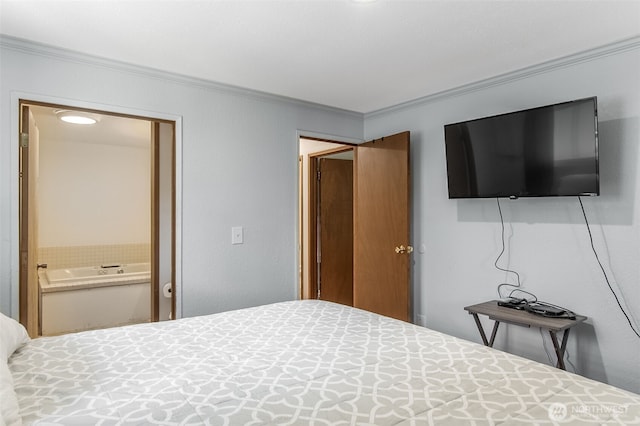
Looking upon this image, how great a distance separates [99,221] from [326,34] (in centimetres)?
440

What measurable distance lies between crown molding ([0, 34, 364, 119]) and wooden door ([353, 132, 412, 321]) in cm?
78

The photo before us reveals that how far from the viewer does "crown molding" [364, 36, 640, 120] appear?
2.30 meters

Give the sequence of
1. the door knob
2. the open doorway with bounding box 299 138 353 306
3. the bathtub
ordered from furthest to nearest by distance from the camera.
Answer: the open doorway with bounding box 299 138 353 306
the bathtub
the door knob

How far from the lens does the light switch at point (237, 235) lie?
10.1 feet

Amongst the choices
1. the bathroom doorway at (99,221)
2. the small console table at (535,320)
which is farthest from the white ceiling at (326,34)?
the small console table at (535,320)

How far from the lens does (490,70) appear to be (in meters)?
2.75

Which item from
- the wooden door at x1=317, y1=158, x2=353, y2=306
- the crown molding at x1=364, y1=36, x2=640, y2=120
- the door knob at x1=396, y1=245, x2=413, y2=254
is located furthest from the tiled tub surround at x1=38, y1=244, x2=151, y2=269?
the crown molding at x1=364, y1=36, x2=640, y2=120

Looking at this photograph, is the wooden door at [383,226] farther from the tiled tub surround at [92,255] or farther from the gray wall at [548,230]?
the tiled tub surround at [92,255]

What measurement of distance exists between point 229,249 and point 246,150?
801 millimetres

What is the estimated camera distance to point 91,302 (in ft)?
13.6

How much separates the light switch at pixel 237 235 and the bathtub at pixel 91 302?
1.97 metres

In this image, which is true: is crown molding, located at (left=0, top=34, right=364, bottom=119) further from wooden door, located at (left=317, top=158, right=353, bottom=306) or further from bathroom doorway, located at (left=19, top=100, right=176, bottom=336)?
wooden door, located at (left=317, top=158, right=353, bottom=306)

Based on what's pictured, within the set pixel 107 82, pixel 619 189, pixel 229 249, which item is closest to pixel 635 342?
pixel 619 189

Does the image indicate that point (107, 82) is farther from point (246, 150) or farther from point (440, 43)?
point (440, 43)
